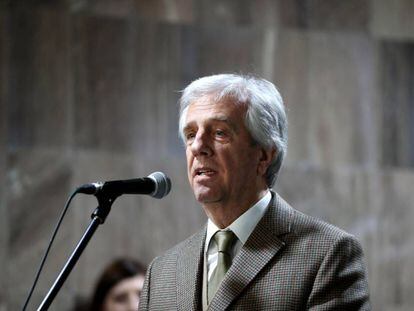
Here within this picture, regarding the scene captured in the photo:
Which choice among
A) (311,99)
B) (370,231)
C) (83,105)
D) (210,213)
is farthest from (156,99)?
(210,213)

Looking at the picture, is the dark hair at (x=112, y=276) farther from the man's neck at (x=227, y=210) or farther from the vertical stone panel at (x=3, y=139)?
the man's neck at (x=227, y=210)

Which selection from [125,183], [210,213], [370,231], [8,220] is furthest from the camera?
[370,231]

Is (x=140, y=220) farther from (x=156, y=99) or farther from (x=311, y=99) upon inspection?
(x=311, y=99)

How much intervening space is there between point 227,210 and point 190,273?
26 centimetres

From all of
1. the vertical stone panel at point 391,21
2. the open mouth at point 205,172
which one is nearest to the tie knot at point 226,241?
the open mouth at point 205,172

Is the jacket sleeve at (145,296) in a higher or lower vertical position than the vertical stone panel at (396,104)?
lower

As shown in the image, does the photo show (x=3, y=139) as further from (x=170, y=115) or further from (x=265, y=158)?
(x=265, y=158)

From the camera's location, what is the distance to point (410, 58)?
7.14 m

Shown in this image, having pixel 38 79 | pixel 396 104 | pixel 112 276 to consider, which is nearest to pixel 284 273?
pixel 112 276

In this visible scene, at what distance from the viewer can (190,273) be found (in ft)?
13.1

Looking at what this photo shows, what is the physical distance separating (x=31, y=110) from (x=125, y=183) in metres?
2.98

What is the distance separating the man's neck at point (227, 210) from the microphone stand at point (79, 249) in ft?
1.48

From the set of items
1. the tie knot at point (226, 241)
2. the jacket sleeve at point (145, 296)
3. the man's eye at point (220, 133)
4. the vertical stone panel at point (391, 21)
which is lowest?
the jacket sleeve at point (145, 296)

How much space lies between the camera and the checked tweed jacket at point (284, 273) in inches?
145
